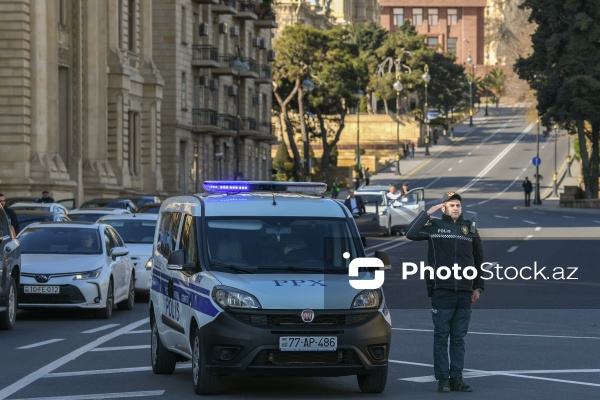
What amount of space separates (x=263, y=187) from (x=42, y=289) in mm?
7949

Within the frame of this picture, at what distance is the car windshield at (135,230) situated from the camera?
28.7 metres

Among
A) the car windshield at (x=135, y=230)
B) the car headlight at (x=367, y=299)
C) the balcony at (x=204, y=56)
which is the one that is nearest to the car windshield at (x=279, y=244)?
the car headlight at (x=367, y=299)

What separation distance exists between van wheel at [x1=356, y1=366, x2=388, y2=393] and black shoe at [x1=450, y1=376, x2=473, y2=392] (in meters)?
0.62

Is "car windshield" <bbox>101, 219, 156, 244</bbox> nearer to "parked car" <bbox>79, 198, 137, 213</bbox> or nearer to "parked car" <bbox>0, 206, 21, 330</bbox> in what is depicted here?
"parked car" <bbox>0, 206, 21, 330</bbox>

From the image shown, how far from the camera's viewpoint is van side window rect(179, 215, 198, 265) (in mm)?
14180

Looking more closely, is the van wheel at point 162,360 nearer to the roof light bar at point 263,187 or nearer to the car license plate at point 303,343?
the roof light bar at point 263,187

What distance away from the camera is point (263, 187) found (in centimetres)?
1555

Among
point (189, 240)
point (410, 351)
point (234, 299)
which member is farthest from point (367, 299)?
point (410, 351)

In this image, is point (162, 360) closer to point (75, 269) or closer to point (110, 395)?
point (110, 395)

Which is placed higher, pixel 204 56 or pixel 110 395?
pixel 204 56

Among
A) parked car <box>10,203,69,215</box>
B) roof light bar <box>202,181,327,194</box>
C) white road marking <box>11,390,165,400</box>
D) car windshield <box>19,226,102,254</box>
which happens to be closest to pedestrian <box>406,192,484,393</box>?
roof light bar <box>202,181,327,194</box>

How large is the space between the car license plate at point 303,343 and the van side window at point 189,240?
1.47 meters

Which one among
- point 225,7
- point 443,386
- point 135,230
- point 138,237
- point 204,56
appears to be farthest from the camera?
point 225,7

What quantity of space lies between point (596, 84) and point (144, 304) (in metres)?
60.7
